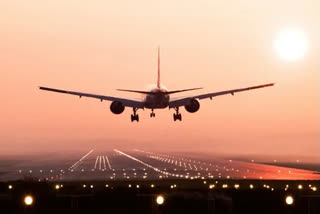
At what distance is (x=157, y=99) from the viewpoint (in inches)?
3575

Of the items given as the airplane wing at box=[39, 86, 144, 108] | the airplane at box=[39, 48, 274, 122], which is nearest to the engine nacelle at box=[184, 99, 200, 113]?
the airplane at box=[39, 48, 274, 122]

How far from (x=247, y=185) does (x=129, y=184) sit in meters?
26.3

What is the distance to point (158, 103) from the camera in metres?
91.1

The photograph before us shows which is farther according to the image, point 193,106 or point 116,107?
point 193,106

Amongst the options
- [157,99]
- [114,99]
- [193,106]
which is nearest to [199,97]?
[193,106]

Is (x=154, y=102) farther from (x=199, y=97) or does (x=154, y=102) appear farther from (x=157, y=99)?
(x=199, y=97)

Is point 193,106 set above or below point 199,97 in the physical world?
below

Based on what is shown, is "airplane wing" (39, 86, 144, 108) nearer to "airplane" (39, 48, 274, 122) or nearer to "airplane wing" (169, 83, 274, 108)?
"airplane" (39, 48, 274, 122)

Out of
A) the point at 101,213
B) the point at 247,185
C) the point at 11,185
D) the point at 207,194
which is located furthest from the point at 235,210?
the point at 11,185

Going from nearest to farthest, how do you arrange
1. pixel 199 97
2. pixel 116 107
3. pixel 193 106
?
pixel 116 107 < pixel 193 106 < pixel 199 97

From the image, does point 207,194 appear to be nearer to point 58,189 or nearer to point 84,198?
point 84,198

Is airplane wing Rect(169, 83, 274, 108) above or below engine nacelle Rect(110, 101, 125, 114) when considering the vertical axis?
above

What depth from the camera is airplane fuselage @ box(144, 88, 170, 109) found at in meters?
90.2

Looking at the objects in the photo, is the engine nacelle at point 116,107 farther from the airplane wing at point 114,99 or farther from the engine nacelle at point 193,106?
the engine nacelle at point 193,106
